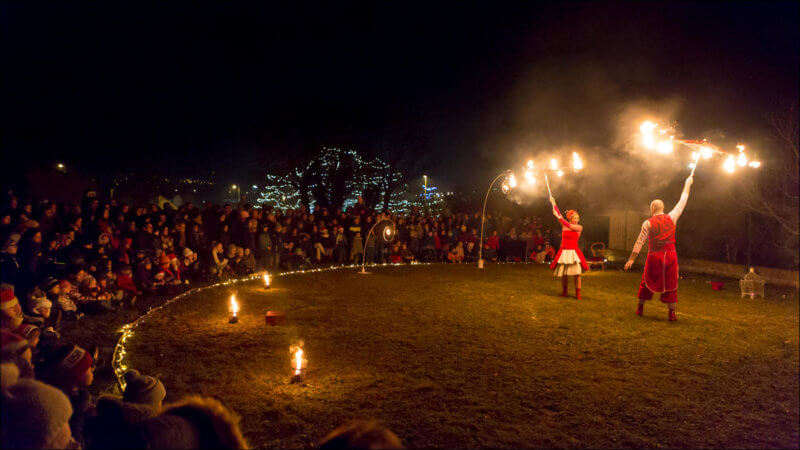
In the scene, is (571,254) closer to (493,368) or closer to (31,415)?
(493,368)

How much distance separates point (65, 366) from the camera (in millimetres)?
2859

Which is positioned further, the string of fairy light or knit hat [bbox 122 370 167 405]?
the string of fairy light

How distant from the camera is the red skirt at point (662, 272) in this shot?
8.70m

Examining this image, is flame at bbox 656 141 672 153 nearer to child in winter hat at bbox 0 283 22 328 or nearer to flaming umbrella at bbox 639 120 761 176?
flaming umbrella at bbox 639 120 761 176

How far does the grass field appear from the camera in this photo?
14.3ft

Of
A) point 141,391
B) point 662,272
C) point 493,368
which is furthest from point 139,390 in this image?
point 662,272

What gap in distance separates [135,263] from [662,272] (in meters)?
11.5

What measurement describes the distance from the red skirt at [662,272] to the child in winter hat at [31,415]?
9.13 meters

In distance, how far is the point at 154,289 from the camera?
420 inches

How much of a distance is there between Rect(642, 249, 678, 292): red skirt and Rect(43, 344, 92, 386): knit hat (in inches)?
350

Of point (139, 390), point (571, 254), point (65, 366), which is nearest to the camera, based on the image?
point (139, 390)

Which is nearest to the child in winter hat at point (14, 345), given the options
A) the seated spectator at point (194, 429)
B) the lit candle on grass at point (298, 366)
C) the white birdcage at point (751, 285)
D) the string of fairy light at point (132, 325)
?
the seated spectator at point (194, 429)

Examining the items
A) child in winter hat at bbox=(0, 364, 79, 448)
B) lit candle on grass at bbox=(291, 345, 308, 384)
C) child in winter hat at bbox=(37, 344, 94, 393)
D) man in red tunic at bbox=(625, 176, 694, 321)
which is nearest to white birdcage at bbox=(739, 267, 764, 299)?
man in red tunic at bbox=(625, 176, 694, 321)

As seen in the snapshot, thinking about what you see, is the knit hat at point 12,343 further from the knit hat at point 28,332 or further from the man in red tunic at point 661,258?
the man in red tunic at point 661,258
